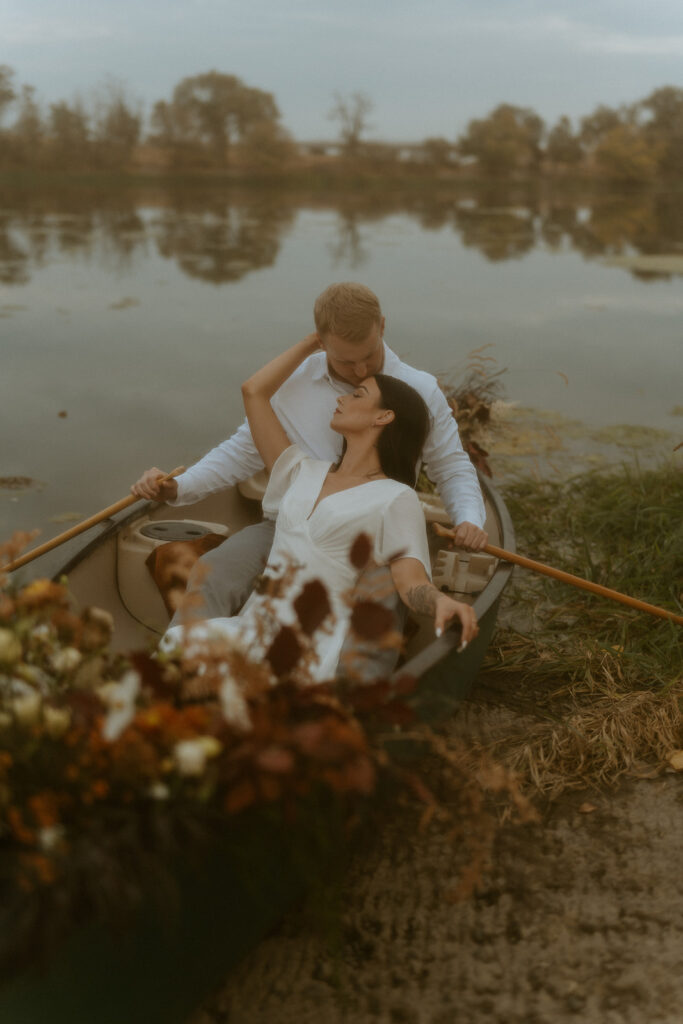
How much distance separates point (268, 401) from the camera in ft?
10.6

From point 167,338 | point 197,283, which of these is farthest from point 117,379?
point 197,283

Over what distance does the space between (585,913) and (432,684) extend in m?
0.89

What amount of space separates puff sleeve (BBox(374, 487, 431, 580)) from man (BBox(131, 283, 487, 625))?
37cm

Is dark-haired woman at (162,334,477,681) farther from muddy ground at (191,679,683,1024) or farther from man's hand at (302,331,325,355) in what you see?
muddy ground at (191,679,683,1024)

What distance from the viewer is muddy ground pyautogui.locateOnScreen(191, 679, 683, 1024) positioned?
2410 millimetres

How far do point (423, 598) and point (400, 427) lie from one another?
0.60 meters

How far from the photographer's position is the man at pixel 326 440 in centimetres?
308

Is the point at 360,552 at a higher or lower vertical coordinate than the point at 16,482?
higher

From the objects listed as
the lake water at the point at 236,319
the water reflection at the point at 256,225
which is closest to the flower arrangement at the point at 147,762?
the lake water at the point at 236,319

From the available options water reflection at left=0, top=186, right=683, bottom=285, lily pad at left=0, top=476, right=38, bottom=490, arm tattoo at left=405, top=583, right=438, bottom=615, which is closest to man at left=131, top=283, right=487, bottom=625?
arm tattoo at left=405, top=583, right=438, bottom=615

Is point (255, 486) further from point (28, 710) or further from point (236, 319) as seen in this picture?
point (236, 319)

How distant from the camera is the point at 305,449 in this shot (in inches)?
139

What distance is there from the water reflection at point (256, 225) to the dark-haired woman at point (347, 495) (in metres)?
17.6

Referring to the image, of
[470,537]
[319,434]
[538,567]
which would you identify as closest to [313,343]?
[319,434]
